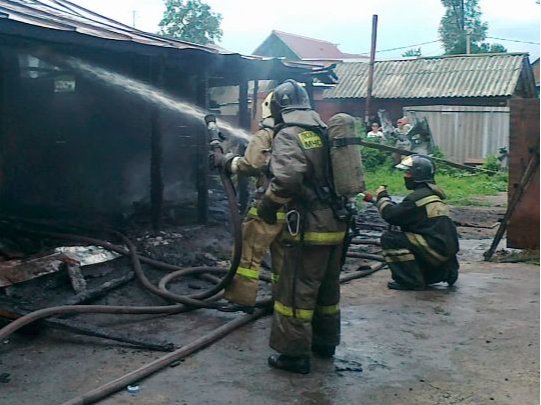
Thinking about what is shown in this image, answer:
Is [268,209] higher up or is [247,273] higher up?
[268,209]

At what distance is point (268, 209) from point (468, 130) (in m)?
19.7

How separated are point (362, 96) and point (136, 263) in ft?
67.2

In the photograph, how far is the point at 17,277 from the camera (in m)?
5.86

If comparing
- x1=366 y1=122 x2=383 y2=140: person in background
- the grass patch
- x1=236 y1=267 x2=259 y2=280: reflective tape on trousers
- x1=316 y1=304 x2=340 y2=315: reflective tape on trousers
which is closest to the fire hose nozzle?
x1=236 y1=267 x2=259 y2=280: reflective tape on trousers

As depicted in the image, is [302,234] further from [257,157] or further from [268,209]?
[257,157]

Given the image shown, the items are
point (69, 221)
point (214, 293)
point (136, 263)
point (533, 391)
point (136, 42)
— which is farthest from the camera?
point (69, 221)

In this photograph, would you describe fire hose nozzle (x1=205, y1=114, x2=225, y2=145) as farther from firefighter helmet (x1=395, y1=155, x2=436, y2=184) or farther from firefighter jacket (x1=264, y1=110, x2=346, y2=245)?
firefighter helmet (x1=395, y1=155, x2=436, y2=184)

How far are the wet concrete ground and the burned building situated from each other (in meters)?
3.18

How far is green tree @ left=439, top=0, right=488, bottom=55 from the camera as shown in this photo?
153ft

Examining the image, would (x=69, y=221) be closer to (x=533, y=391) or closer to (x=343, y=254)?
(x=343, y=254)

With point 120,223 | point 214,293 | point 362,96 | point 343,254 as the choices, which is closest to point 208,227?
point 120,223

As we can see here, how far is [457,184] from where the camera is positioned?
1770 centimetres

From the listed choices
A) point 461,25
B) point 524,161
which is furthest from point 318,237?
point 461,25

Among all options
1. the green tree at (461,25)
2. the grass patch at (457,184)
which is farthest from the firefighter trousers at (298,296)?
the green tree at (461,25)
